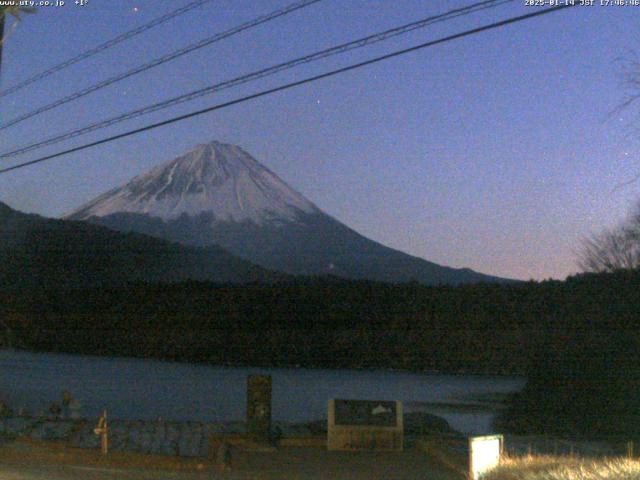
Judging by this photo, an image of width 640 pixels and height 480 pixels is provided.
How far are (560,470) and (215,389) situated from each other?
22083mm

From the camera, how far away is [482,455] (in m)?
11.1

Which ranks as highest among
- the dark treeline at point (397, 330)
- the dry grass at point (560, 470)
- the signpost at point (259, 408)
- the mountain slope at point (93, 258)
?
the mountain slope at point (93, 258)

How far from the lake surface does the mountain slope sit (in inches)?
825

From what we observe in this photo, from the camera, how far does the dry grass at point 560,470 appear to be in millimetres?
9383

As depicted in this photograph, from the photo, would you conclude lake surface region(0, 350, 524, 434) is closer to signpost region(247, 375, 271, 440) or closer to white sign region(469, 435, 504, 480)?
signpost region(247, 375, 271, 440)

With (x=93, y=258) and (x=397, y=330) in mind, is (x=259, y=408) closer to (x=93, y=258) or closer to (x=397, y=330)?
(x=397, y=330)

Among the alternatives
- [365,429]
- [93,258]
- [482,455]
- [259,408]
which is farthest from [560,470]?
[93,258]

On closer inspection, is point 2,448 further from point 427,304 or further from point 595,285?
point 427,304

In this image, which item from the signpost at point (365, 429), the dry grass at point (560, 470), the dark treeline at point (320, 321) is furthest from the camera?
the dark treeline at point (320, 321)

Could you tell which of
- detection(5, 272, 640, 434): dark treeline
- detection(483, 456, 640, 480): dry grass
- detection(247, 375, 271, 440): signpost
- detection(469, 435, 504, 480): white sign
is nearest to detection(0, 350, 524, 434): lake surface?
detection(5, 272, 640, 434): dark treeline

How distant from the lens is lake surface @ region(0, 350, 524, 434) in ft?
83.3

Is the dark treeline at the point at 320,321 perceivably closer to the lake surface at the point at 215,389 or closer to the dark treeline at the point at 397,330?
the dark treeline at the point at 397,330

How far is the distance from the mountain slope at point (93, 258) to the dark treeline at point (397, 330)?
6807 millimetres

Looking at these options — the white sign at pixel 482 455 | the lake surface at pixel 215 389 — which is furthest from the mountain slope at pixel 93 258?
the white sign at pixel 482 455
